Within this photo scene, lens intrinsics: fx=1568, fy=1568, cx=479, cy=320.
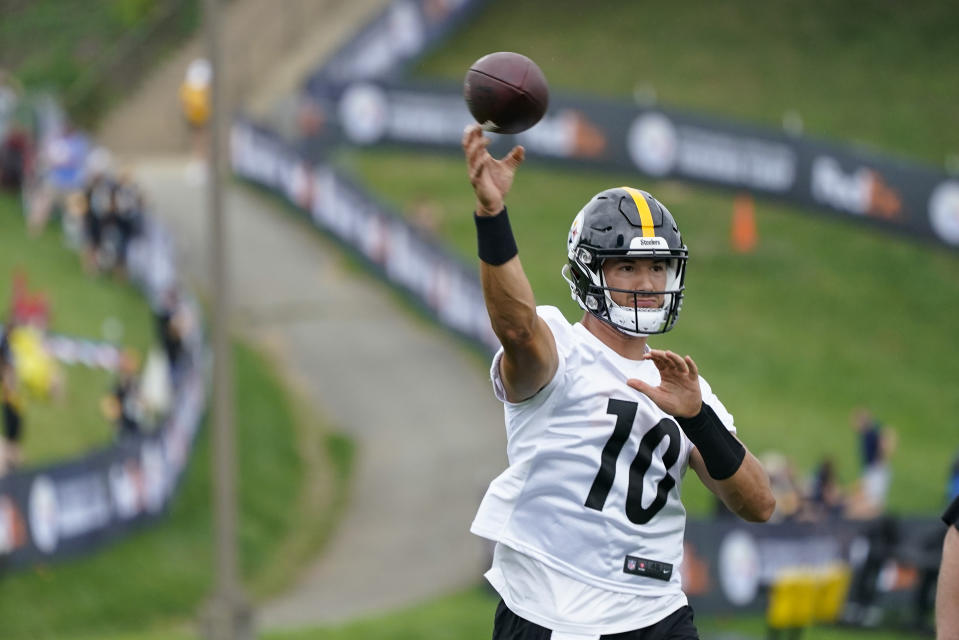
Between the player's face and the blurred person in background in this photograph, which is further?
the player's face

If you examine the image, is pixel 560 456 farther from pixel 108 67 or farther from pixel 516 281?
pixel 108 67

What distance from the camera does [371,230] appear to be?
27547 millimetres

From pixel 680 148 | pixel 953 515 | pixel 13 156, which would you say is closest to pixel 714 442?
pixel 953 515

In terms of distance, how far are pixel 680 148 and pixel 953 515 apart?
77.4 ft

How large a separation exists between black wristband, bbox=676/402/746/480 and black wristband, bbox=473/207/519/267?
82 centimetres

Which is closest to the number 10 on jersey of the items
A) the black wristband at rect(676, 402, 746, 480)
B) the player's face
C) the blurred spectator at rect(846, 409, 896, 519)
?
the black wristband at rect(676, 402, 746, 480)

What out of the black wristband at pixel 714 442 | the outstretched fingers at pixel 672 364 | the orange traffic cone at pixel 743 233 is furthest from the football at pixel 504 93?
the orange traffic cone at pixel 743 233

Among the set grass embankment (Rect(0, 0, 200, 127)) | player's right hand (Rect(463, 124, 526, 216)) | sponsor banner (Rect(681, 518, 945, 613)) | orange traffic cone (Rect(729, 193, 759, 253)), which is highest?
grass embankment (Rect(0, 0, 200, 127))

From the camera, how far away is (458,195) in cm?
3238

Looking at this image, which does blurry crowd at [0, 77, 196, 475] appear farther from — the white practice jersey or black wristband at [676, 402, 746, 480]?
black wristband at [676, 402, 746, 480]

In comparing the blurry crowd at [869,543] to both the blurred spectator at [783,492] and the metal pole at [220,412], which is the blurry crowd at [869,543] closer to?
the blurred spectator at [783,492]

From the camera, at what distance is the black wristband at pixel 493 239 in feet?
15.3

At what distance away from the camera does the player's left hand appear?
4953mm

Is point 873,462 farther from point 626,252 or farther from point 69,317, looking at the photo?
point 626,252
